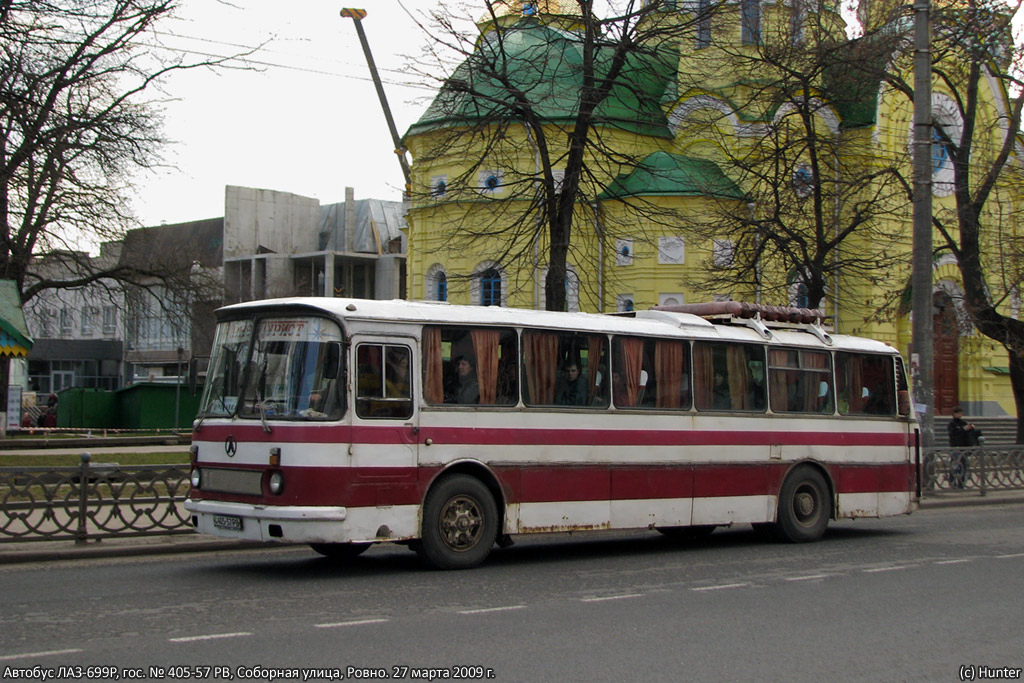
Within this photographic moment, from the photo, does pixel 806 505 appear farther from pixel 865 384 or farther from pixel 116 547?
pixel 116 547

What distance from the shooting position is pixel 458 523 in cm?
1236

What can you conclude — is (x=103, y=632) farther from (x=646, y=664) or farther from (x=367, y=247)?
(x=367, y=247)

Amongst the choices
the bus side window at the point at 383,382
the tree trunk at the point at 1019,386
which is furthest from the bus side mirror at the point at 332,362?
the tree trunk at the point at 1019,386

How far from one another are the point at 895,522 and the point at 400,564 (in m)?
10.5

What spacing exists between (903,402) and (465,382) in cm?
809

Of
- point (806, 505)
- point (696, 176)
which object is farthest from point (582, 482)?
point (696, 176)

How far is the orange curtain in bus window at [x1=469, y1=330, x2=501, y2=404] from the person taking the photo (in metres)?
12.7

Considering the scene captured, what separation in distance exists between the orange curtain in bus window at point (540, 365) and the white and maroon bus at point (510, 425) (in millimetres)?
18

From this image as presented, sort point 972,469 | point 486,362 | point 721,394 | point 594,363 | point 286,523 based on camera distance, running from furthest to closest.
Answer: point 972,469
point 721,394
point 594,363
point 486,362
point 286,523

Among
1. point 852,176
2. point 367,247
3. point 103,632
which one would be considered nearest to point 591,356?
point 103,632

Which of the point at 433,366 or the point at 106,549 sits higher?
the point at 433,366

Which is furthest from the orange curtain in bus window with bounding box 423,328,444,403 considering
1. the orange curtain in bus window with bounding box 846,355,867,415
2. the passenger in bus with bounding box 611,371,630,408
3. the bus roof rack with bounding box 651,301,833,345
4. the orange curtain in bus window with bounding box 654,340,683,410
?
the orange curtain in bus window with bounding box 846,355,867,415

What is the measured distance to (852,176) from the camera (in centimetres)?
2703

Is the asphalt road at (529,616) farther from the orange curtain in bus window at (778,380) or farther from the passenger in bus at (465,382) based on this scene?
the orange curtain in bus window at (778,380)
